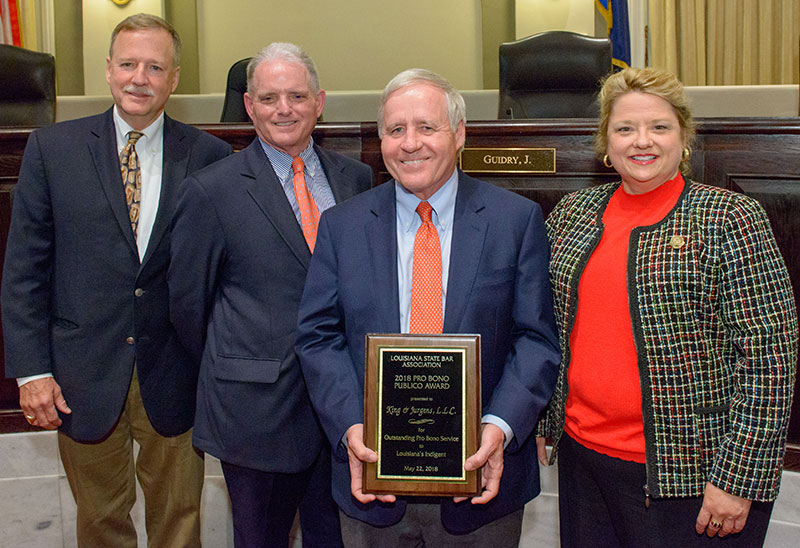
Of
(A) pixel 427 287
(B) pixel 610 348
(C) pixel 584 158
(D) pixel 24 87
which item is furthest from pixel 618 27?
(A) pixel 427 287

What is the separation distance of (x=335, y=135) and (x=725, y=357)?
1445mm

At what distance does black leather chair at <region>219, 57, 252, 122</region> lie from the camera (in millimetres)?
3340

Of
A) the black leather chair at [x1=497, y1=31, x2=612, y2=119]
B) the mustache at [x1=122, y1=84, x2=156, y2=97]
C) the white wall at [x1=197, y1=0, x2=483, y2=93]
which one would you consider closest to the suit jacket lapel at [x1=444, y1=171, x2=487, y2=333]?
the mustache at [x1=122, y1=84, x2=156, y2=97]

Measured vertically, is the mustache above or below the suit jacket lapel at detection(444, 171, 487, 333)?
above

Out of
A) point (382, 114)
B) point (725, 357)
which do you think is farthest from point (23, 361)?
point (725, 357)

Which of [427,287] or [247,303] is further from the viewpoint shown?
[247,303]

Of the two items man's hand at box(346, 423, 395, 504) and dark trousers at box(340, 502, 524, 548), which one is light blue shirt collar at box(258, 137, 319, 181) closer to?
man's hand at box(346, 423, 395, 504)

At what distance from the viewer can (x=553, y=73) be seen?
12.3ft

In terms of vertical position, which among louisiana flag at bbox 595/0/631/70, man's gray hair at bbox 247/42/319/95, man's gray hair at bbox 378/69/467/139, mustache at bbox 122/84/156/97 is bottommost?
man's gray hair at bbox 378/69/467/139

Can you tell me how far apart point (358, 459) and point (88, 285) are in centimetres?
89

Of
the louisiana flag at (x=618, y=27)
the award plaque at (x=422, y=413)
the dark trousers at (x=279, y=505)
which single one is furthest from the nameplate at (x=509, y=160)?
the louisiana flag at (x=618, y=27)

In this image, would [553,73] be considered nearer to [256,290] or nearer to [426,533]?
[256,290]

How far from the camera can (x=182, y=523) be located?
6.38 ft

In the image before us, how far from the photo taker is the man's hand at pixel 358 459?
1.28 m
